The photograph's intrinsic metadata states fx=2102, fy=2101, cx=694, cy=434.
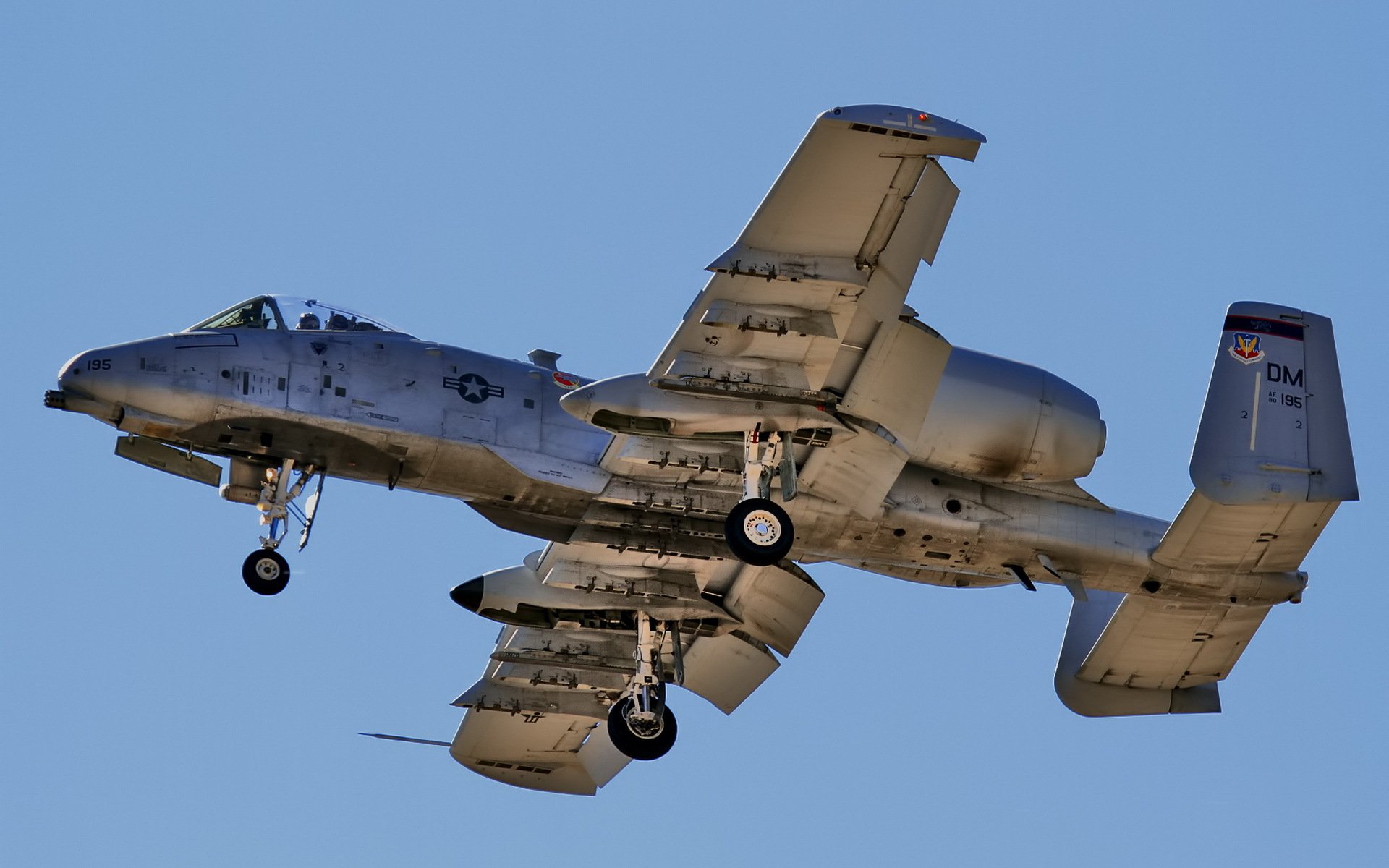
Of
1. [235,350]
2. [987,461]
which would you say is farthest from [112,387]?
[987,461]

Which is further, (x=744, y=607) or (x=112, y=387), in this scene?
(x=744, y=607)

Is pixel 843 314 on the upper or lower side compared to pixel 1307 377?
lower

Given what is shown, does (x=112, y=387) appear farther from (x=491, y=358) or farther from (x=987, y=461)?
(x=987, y=461)

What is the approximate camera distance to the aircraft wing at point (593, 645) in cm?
2702

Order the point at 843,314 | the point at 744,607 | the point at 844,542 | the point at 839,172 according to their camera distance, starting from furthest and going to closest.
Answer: the point at 744,607
the point at 844,542
the point at 843,314
the point at 839,172

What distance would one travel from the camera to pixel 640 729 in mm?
26609

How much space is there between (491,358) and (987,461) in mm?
5845

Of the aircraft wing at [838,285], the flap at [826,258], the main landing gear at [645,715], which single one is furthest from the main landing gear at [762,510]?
the main landing gear at [645,715]

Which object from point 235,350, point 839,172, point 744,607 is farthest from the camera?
point 744,607

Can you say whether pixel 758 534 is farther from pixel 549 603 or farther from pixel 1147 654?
Result: pixel 1147 654

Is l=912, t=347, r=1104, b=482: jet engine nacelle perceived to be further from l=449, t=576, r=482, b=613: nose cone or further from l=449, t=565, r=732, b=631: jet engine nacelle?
l=449, t=576, r=482, b=613: nose cone

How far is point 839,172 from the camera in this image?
2038 centimetres

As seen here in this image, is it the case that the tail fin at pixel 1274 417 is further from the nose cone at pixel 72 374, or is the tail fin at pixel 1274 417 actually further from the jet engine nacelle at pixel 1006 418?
the nose cone at pixel 72 374

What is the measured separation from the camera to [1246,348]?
81.4ft
